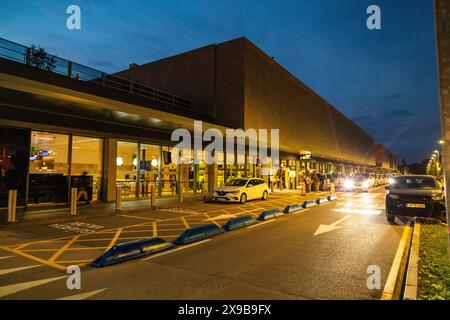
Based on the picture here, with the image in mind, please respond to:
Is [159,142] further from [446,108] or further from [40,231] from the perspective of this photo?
[446,108]

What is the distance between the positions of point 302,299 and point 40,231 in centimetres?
852

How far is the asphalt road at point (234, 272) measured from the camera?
14.0ft

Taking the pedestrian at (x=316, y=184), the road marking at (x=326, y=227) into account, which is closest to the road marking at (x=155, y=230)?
the road marking at (x=326, y=227)

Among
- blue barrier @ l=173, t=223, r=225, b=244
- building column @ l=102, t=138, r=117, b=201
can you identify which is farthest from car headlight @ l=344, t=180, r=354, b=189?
blue barrier @ l=173, t=223, r=225, b=244

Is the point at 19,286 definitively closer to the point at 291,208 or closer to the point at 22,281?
the point at 22,281

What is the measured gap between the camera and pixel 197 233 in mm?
7996

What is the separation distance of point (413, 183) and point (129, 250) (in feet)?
36.5

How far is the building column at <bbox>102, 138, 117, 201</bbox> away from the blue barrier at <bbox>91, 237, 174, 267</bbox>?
10523 mm

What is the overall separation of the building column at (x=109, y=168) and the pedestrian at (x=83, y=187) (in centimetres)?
102

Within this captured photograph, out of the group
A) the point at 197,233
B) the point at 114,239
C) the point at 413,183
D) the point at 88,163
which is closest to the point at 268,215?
the point at 197,233

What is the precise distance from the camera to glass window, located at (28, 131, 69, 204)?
1334cm

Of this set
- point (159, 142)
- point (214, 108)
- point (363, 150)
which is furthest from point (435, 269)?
point (363, 150)

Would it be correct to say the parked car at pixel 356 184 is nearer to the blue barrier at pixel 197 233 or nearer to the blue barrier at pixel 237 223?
the blue barrier at pixel 237 223

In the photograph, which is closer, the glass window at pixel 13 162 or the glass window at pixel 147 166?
the glass window at pixel 13 162
